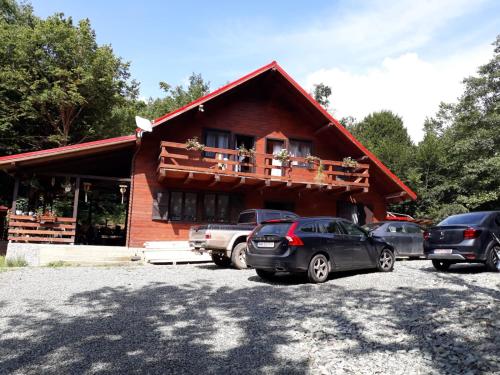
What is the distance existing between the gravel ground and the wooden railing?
6.41 meters

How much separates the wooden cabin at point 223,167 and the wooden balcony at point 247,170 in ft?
0.15

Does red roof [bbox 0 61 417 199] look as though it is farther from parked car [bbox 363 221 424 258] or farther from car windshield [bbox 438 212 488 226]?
car windshield [bbox 438 212 488 226]

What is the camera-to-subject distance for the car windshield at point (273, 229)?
904 cm

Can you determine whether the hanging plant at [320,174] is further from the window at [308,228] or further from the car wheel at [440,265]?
the window at [308,228]

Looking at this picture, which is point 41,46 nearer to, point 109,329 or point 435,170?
point 109,329

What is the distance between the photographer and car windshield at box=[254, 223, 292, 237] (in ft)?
29.7

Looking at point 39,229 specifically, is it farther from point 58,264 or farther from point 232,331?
point 232,331

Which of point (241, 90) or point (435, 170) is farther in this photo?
point (435, 170)

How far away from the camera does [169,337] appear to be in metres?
5.08

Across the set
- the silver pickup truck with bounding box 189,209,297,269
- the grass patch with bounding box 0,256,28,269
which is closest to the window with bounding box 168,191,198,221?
the silver pickup truck with bounding box 189,209,297,269

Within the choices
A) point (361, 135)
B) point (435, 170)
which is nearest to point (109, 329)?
point (435, 170)

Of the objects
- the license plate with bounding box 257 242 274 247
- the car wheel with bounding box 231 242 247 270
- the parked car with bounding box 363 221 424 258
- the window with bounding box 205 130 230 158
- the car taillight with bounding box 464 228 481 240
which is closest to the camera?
the license plate with bounding box 257 242 274 247

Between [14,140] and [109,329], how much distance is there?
80.1 ft

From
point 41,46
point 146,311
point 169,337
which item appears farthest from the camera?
point 41,46
